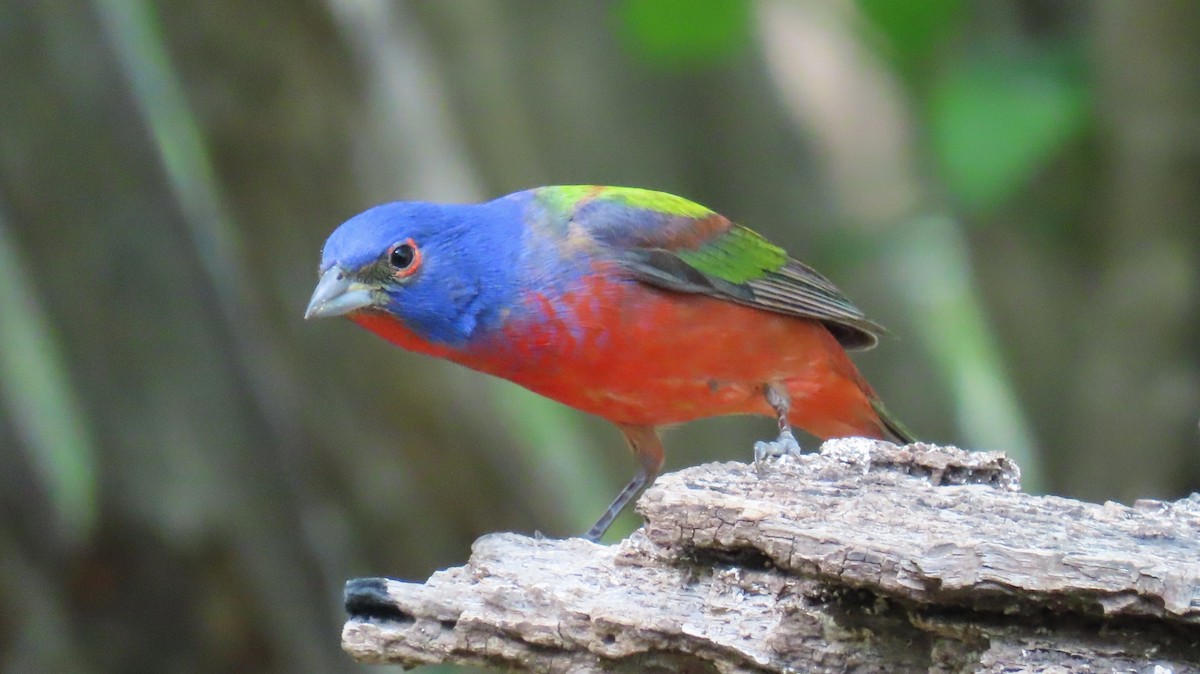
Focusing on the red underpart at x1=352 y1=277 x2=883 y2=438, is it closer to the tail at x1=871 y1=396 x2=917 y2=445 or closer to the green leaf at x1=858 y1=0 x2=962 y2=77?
the tail at x1=871 y1=396 x2=917 y2=445

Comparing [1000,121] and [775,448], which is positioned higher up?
[1000,121]

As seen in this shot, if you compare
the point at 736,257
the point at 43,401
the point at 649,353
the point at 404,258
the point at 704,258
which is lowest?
the point at 43,401

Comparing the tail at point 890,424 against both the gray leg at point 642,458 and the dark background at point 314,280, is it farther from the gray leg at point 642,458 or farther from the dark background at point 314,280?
the dark background at point 314,280

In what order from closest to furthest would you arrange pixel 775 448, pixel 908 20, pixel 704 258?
pixel 775 448
pixel 704 258
pixel 908 20

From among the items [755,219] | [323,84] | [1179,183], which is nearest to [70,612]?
[323,84]

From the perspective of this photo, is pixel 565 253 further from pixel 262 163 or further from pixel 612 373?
pixel 262 163

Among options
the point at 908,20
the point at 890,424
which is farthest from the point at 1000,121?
the point at 890,424

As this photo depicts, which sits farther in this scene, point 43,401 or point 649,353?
point 43,401

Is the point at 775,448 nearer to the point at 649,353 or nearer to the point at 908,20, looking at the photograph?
the point at 649,353
